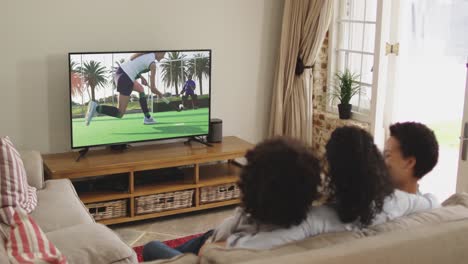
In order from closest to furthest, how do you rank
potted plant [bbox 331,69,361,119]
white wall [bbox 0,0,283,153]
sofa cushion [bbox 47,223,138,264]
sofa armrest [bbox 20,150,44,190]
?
sofa cushion [bbox 47,223,138,264]
sofa armrest [bbox 20,150,44,190]
white wall [bbox 0,0,283,153]
potted plant [bbox 331,69,361,119]

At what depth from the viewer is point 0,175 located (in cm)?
336

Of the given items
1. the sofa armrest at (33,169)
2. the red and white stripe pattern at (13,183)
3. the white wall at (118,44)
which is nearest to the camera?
the red and white stripe pattern at (13,183)

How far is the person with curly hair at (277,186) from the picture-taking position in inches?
71.7

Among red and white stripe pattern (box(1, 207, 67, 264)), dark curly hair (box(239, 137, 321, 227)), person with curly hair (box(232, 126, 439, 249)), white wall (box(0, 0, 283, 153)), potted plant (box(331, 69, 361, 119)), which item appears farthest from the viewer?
potted plant (box(331, 69, 361, 119))

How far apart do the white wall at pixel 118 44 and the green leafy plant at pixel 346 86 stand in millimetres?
611

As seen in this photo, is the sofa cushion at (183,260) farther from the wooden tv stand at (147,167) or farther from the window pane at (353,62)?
the window pane at (353,62)

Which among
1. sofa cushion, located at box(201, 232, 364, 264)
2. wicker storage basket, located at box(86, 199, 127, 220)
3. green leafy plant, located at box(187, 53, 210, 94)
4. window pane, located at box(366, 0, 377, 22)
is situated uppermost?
window pane, located at box(366, 0, 377, 22)

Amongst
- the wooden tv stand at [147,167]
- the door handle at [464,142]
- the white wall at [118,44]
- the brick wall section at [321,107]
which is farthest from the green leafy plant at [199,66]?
the door handle at [464,142]

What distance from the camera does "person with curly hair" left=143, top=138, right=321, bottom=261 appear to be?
5.98ft

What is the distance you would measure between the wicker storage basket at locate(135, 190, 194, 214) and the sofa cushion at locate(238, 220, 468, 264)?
9.20 ft

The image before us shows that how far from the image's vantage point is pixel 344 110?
4.98 metres

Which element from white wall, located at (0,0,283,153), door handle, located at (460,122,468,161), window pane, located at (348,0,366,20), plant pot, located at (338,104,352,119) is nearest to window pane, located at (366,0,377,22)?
window pane, located at (348,0,366,20)

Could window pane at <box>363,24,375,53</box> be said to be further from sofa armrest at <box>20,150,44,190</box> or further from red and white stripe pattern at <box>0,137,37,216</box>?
red and white stripe pattern at <box>0,137,37,216</box>

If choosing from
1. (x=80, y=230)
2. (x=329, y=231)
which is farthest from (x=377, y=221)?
(x=80, y=230)
